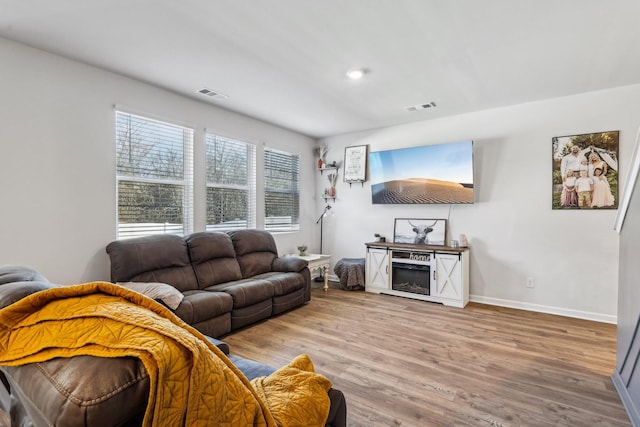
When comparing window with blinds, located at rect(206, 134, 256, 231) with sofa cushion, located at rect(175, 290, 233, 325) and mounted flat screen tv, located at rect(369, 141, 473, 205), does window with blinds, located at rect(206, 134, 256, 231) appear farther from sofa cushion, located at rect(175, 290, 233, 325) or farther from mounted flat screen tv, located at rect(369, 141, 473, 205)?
mounted flat screen tv, located at rect(369, 141, 473, 205)

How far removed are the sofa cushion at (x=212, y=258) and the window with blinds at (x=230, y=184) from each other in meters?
0.46

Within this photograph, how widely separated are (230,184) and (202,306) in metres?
1.99

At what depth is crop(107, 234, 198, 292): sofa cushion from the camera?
119 inches

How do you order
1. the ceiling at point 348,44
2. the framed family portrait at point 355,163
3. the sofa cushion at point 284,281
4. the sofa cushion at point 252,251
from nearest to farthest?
the ceiling at point 348,44 → the sofa cushion at point 284,281 → the sofa cushion at point 252,251 → the framed family portrait at point 355,163

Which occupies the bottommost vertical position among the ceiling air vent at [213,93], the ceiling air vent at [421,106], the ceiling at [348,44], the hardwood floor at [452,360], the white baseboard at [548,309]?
the hardwood floor at [452,360]

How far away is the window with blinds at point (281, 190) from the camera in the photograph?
5.08 metres

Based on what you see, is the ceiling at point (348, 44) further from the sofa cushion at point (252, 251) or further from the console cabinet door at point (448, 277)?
the console cabinet door at point (448, 277)

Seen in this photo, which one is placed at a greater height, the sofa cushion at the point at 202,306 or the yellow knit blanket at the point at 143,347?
the yellow knit blanket at the point at 143,347

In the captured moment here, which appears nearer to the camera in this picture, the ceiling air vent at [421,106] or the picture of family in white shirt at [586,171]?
the picture of family in white shirt at [586,171]

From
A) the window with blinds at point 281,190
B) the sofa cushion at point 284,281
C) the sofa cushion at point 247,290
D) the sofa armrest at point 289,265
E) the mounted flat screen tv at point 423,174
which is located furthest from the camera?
the window with blinds at point 281,190

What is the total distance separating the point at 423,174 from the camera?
470cm

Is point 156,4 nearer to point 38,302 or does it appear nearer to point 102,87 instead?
point 102,87

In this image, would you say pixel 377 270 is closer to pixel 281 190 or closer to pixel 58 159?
pixel 281 190

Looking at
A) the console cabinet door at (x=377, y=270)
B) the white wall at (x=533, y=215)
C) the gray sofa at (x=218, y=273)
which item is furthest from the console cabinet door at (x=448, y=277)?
the gray sofa at (x=218, y=273)
